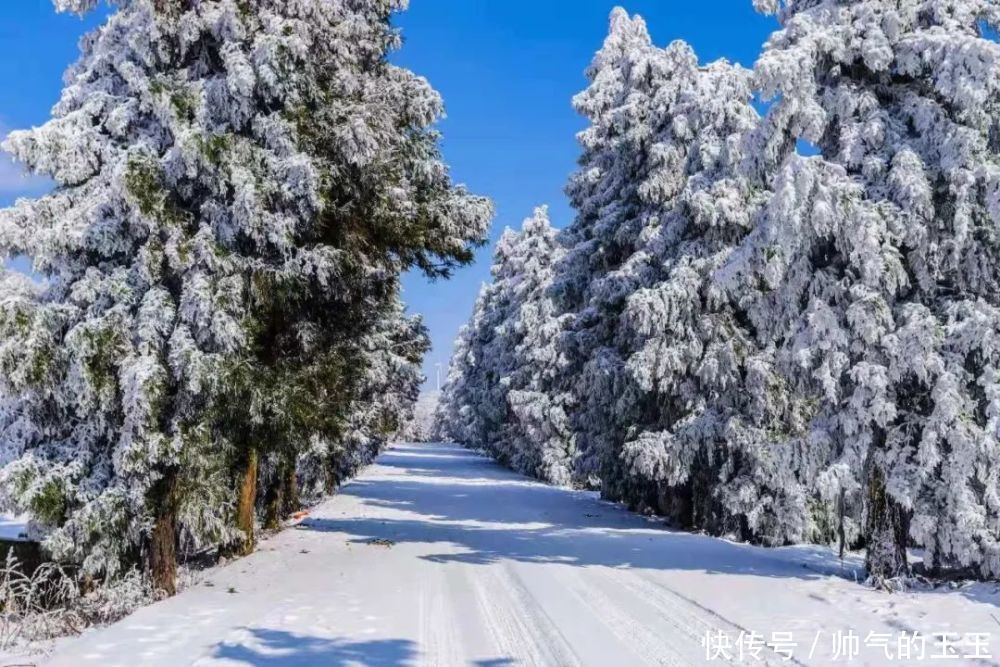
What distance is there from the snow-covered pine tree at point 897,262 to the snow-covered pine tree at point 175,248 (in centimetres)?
610

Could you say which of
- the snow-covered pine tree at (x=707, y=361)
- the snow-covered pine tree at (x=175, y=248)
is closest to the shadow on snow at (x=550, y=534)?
the snow-covered pine tree at (x=707, y=361)

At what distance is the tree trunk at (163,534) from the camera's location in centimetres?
964

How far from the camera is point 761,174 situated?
38.5 feet

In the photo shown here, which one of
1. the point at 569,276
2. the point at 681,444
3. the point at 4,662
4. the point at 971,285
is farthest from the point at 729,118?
the point at 4,662

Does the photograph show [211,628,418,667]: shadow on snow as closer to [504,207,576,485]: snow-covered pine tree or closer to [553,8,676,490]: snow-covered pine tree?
[553,8,676,490]: snow-covered pine tree

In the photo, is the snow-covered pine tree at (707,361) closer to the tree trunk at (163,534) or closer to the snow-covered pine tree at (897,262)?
the snow-covered pine tree at (897,262)

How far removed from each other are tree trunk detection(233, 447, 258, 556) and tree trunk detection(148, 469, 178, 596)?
9.01 ft

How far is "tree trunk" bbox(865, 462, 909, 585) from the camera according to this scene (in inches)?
395

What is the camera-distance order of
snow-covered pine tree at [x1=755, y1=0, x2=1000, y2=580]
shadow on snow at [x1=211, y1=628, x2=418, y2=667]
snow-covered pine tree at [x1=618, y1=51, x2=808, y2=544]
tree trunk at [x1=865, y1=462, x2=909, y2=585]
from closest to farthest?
shadow on snow at [x1=211, y1=628, x2=418, y2=667]
snow-covered pine tree at [x1=755, y1=0, x2=1000, y2=580]
tree trunk at [x1=865, y1=462, x2=909, y2=585]
snow-covered pine tree at [x1=618, y1=51, x2=808, y2=544]

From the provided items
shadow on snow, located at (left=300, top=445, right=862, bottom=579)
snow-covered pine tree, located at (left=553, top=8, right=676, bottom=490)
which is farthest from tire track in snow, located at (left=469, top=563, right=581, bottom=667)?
snow-covered pine tree, located at (left=553, top=8, right=676, bottom=490)

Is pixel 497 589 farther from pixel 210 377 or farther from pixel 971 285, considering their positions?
pixel 971 285

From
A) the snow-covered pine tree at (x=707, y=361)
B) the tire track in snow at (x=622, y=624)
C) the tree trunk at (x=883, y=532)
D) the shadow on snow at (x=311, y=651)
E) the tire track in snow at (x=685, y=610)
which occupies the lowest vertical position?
the shadow on snow at (x=311, y=651)

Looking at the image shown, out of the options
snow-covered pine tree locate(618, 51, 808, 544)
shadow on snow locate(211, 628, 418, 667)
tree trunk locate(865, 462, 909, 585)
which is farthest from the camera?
snow-covered pine tree locate(618, 51, 808, 544)

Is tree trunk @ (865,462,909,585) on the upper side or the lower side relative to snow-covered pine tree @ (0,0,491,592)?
lower
